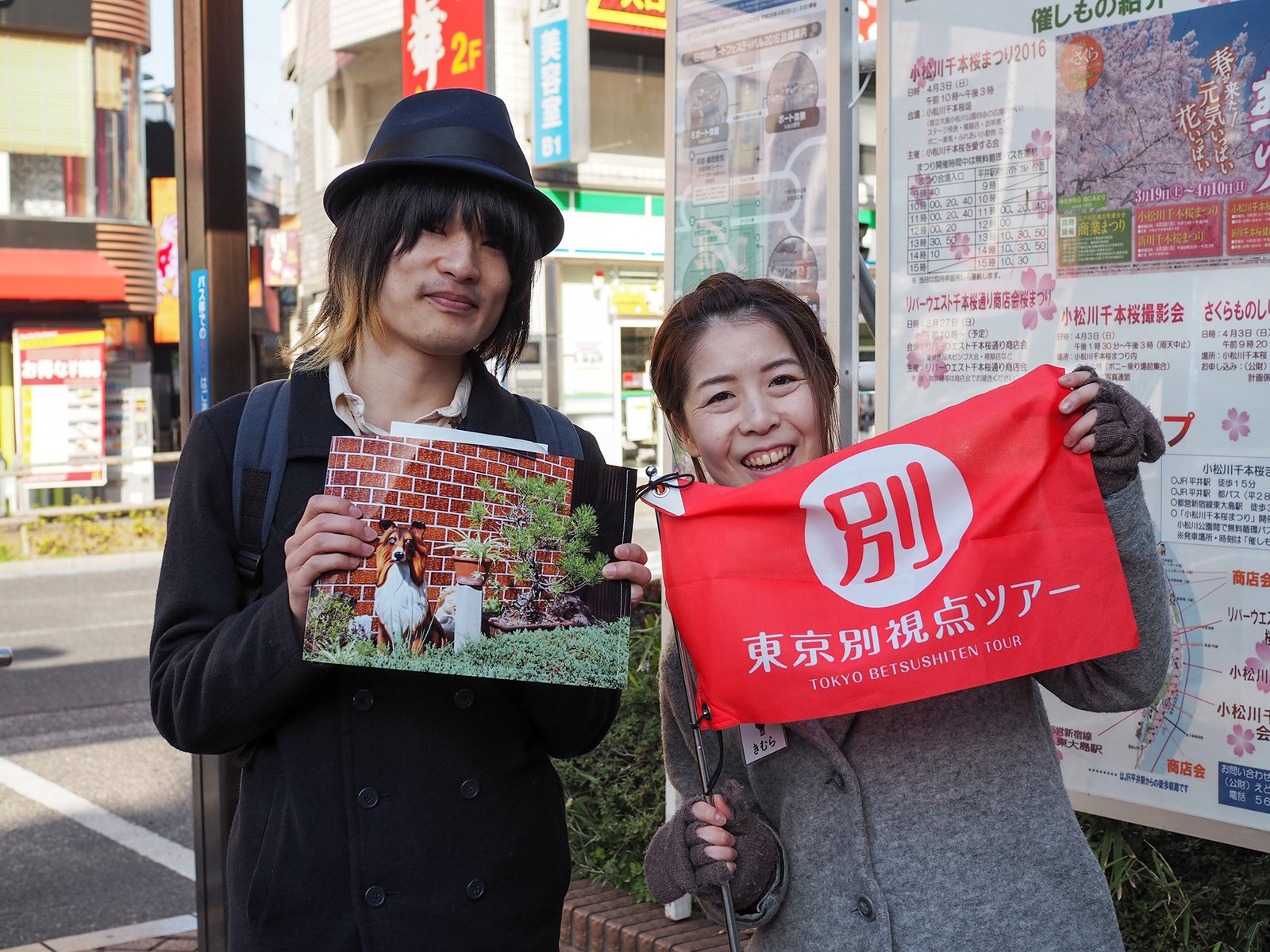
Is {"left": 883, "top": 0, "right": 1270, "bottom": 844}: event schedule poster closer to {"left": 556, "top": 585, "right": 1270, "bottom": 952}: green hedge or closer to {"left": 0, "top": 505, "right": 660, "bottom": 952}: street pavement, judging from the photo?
{"left": 556, "top": 585, "right": 1270, "bottom": 952}: green hedge

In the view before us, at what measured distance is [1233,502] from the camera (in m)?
2.94

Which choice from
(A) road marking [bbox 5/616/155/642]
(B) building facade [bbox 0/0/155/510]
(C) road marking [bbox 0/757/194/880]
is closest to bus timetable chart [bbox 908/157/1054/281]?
(C) road marking [bbox 0/757/194/880]

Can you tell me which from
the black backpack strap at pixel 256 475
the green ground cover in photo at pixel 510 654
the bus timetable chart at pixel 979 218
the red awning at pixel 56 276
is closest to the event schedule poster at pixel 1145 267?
the bus timetable chart at pixel 979 218

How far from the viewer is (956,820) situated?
6.04ft

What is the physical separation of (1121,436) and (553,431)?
3.16 ft

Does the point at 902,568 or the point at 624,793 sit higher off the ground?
the point at 902,568

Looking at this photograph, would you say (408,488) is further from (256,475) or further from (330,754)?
(330,754)

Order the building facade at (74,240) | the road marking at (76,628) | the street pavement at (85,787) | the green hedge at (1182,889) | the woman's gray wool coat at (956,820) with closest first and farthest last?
the woman's gray wool coat at (956,820) → the green hedge at (1182,889) → the street pavement at (85,787) → the road marking at (76,628) → the building facade at (74,240)

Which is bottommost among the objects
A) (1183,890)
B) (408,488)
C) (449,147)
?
(1183,890)

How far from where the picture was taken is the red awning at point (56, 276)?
19000 millimetres

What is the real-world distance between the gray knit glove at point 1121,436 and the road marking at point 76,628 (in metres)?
10.6

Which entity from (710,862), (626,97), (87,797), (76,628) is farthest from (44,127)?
(710,862)

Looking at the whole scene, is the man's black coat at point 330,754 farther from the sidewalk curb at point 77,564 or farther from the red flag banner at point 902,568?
the sidewalk curb at point 77,564

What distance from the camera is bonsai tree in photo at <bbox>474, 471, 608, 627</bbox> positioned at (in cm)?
196
